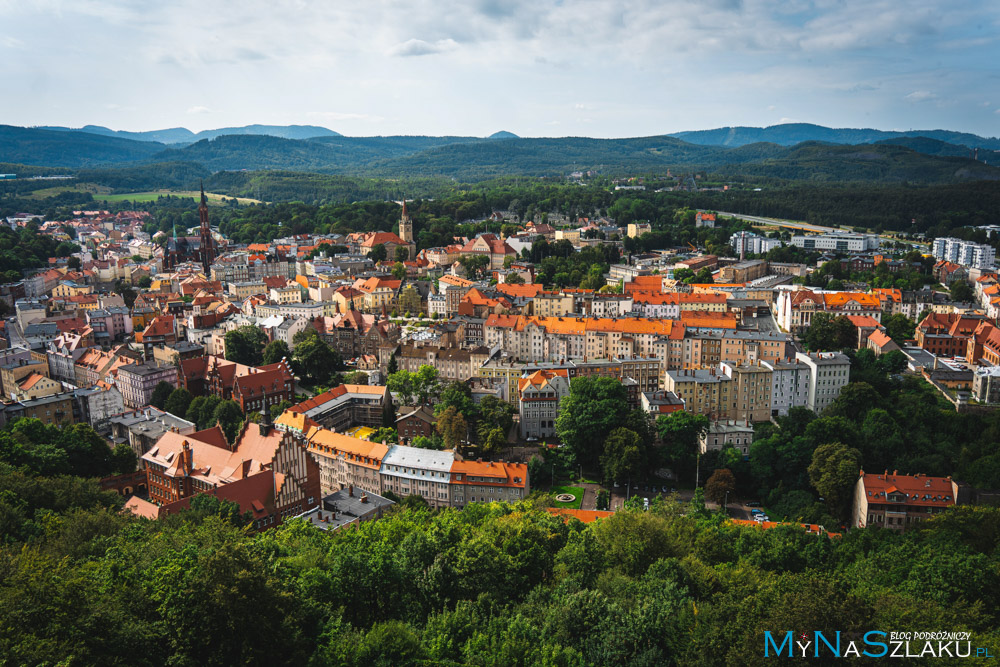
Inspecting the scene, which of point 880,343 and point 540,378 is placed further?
point 880,343

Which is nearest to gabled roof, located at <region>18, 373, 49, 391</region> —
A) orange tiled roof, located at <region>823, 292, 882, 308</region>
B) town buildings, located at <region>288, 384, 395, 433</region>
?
town buildings, located at <region>288, 384, 395, 433</region>

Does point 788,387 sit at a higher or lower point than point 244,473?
lower

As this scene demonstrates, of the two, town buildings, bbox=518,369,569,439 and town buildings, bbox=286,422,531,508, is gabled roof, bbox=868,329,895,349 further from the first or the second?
town buildings, bbox=286,422,531,508

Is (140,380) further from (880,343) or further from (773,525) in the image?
(880,343)

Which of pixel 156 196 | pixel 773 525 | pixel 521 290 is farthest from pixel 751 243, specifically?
pixel 156 196

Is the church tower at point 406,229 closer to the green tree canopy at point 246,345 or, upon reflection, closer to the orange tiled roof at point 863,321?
the green tree canopy at point 246,345

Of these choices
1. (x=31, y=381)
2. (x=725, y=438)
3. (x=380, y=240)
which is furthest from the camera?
(x=380, y=240)
